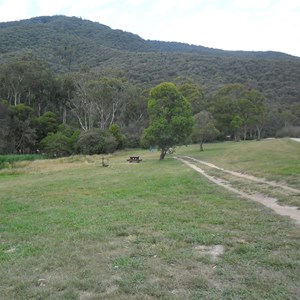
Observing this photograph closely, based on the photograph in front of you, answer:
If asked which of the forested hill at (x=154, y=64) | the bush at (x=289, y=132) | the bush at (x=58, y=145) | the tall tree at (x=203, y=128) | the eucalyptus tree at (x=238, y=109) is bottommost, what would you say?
the bush at (x=58, y=145)

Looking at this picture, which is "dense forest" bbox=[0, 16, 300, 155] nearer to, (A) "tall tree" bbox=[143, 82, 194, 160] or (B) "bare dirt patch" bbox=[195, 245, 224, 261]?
(A) "tall tree" bbox=[143, 82, 194, 160]

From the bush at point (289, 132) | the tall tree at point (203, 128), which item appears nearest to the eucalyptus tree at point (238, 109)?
the bush at point (289, 132)

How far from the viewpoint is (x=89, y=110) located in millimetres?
76375

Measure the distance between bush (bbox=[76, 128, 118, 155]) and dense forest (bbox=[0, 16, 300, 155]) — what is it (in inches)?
6.5

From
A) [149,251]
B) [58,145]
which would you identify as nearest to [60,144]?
[58,145]

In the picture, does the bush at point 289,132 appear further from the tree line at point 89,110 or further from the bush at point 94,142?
the bush at point 94,142

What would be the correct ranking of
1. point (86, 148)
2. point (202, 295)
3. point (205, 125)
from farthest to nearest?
point (86, 148) < point (205, 125) < point (202, 295)

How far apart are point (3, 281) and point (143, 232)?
12.1 feet

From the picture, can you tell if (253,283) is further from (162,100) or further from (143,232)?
(162,100)

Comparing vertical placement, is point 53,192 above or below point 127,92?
below

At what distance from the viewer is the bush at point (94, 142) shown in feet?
203

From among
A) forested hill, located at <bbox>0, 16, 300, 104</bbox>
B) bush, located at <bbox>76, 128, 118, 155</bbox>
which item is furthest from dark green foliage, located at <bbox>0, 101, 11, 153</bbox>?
forested hill, located at <bbox>0, 16, 300, 104</bbox>

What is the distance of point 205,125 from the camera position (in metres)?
54.8

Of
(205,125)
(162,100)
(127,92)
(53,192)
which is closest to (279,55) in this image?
(127,92)
